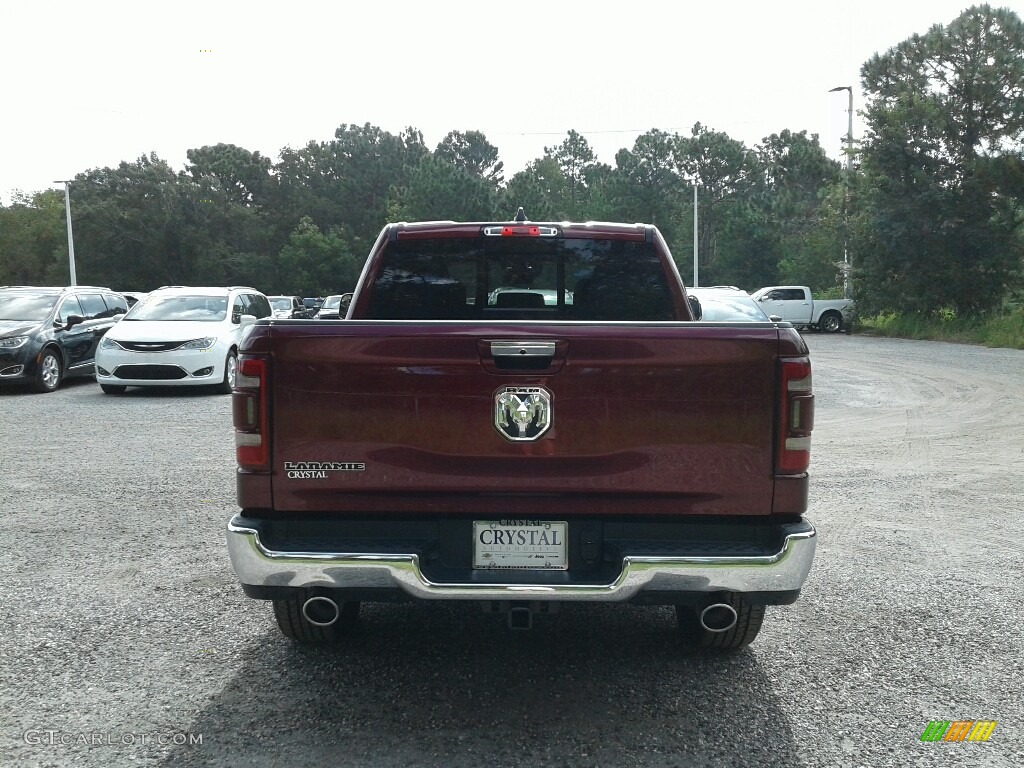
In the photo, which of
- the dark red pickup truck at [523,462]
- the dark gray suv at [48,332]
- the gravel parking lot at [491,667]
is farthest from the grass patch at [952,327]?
the dark red pickup truck at [523,462]

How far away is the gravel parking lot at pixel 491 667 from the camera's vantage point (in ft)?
10.5

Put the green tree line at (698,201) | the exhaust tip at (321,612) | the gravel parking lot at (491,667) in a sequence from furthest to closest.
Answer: the green tree line at (698,201)
the exhaust tip at (321,612)
the gravel parking lot at (491,667)

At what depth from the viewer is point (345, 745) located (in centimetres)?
318

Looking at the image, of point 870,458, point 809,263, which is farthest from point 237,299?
point 809,263

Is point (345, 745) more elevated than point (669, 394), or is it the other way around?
point (669, 394)

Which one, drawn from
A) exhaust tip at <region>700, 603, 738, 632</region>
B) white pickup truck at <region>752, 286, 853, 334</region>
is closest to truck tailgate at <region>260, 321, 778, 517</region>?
exhaust tip at <region>700, 603, 738, 632</region>

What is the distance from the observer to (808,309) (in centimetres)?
3538

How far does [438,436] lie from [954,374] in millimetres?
16808

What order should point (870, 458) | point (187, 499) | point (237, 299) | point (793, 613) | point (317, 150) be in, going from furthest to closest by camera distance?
point (317, 150), point (237, 299), point (870, 458), point (187, 499), point (793, 613)

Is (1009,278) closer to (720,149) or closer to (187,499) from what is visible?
(187,499)

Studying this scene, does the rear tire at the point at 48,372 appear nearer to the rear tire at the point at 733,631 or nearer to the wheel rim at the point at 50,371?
the wheel rim at the point at 50,371

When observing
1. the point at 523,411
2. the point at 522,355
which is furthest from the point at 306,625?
the point at 522,355

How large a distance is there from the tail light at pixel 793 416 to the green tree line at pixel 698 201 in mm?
29792

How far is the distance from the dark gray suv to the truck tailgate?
44.7 ft
